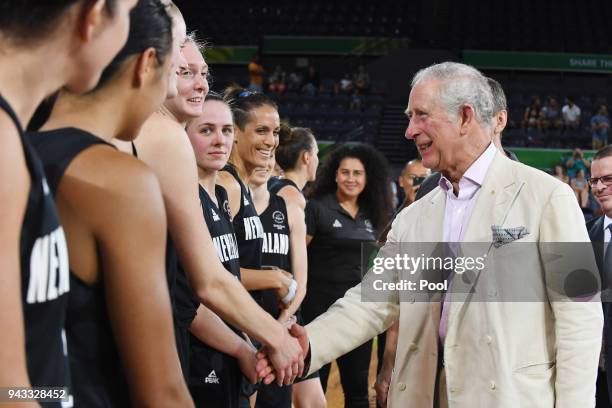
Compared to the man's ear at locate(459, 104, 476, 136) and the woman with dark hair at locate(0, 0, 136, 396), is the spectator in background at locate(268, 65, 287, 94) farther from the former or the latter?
the woman with dark hair at locate(0, 0, 136, 396)

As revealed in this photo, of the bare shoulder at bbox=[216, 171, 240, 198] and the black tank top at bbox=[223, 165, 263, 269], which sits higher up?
the bare shoulder at bbox=[216, 171, 240, 198]

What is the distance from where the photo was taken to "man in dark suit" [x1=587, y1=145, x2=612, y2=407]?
450cm

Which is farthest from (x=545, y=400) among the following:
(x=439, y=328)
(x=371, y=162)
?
(x=371, y=162)

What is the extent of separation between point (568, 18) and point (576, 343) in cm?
2517

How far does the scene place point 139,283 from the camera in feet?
4.61

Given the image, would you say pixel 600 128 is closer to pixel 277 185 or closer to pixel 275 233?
pixel 277 185

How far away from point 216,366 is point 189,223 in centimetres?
89

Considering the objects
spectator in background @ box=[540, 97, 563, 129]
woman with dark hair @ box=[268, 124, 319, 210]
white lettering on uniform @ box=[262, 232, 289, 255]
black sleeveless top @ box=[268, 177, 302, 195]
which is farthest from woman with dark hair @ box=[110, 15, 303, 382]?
spectator in background @ box=[540, 97, 563, 129]

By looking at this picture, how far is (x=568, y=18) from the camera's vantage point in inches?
1009

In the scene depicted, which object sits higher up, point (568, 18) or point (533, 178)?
point (568, 18)

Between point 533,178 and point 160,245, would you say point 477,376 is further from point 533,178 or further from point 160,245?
point 160,245

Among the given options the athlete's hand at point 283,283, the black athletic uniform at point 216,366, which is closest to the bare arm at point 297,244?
the athlete's hand at point 283,283

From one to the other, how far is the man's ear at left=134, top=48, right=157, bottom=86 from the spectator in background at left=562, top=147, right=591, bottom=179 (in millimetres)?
14692
